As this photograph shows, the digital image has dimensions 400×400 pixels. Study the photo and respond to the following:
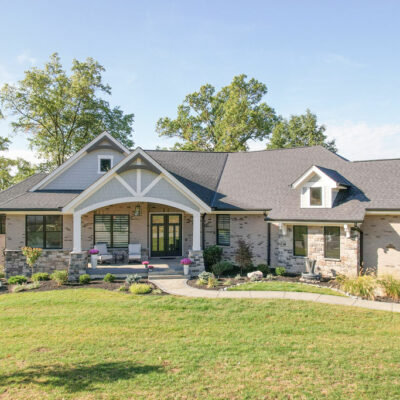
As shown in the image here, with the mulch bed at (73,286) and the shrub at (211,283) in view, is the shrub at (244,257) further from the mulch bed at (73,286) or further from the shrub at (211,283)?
the mulch bed at (73,286)

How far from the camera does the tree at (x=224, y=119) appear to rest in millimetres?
38250

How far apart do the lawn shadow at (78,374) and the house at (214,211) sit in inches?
337

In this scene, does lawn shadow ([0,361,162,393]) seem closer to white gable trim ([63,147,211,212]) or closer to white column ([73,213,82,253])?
white column ([73,213,82,253])

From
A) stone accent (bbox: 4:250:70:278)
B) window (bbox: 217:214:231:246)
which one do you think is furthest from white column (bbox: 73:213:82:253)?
window (bbox: 217:214:231:246)

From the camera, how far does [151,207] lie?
1809 centimetres

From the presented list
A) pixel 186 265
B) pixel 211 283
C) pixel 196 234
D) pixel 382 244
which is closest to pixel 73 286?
pixel 186 265

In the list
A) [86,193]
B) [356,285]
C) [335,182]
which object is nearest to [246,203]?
[335,182]

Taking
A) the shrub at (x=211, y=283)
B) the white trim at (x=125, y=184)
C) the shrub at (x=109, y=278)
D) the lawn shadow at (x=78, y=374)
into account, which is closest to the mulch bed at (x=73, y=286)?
the shrub at (x=109, y=278)

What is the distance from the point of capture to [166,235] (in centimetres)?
1834

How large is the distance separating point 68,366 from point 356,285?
10.0 m

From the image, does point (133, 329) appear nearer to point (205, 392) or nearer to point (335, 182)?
point (205, 392)

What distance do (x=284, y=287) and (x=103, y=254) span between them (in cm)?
928

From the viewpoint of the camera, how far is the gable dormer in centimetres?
1531

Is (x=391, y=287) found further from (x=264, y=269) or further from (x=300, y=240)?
(x=264, y=269)
